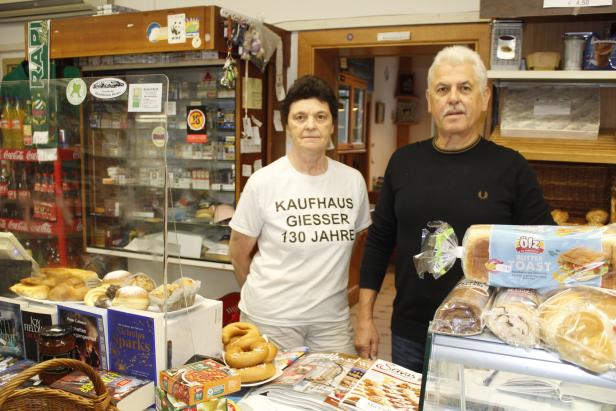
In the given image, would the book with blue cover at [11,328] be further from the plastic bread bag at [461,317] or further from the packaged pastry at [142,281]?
the plastic bread bag at [461,317]

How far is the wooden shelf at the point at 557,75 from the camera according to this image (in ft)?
8.35

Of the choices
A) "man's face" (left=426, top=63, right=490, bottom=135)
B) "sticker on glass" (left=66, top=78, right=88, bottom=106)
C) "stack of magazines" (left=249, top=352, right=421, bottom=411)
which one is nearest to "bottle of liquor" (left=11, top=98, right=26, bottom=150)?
"sticker on glass" (left=66, top=78, right=88, bottom=106)

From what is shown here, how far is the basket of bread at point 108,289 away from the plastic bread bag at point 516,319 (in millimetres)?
837

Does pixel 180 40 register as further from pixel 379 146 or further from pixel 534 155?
pixel 379 146

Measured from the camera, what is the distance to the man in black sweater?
1812 mm

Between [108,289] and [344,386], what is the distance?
72cm

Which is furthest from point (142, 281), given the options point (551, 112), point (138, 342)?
point (551, 112)

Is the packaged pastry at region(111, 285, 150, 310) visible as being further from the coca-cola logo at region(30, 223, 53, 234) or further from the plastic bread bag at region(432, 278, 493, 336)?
the plastic bread bag at region(432, 278, 493, 336)

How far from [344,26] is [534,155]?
6.00 ft

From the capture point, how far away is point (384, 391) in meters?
1.40

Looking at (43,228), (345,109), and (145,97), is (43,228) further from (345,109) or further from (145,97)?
(345,109)

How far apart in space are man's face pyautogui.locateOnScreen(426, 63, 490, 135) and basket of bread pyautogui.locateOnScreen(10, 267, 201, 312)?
994 mm

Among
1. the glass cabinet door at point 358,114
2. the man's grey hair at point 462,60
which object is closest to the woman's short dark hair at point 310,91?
the man's grey hair at point 462,60

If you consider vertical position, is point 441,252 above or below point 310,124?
below
